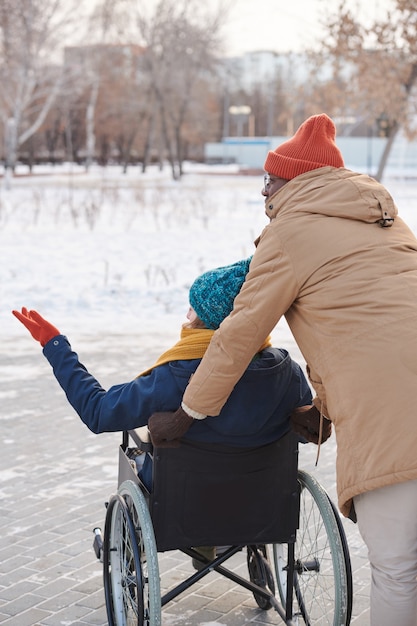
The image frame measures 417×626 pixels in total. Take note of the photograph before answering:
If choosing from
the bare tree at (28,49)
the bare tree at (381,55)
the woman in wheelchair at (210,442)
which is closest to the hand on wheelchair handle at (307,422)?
the woman in wheelchair at (210,442)

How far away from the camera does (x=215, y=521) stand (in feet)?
10.6

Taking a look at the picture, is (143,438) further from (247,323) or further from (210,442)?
(247,323)

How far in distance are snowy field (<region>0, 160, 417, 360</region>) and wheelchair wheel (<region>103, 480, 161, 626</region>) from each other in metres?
5.37

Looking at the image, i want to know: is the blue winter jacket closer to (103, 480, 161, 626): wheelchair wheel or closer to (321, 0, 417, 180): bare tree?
(103, 480, 161, 626): wheelchair wheel

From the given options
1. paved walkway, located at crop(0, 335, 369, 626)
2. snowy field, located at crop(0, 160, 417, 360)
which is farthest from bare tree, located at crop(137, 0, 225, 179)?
paved walkway, located at crop(0, 335, 369, 626)

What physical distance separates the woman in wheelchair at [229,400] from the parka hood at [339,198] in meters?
0.37

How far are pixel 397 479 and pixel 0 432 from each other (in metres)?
4.20

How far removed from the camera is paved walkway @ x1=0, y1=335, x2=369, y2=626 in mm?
3910

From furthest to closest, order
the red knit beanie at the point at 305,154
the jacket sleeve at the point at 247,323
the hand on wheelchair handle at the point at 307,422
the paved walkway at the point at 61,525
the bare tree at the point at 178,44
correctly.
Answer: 1. the bare tree at the point at 178,44
2. the paved walkway at the point at 61,525
3. the hand on wheelchair handle at the point at 307,422
4. the red knit beanie at the point at 305,154
5. the jacket sleeve at the point at 247,323

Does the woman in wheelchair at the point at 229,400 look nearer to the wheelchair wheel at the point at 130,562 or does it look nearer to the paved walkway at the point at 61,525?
the wheelchair wheel at the point at 130,562

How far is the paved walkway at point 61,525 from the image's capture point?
12.8 ft

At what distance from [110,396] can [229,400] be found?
1.28ft

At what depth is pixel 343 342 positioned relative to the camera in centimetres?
272

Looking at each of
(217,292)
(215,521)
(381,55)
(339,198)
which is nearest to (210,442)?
(215,521)
